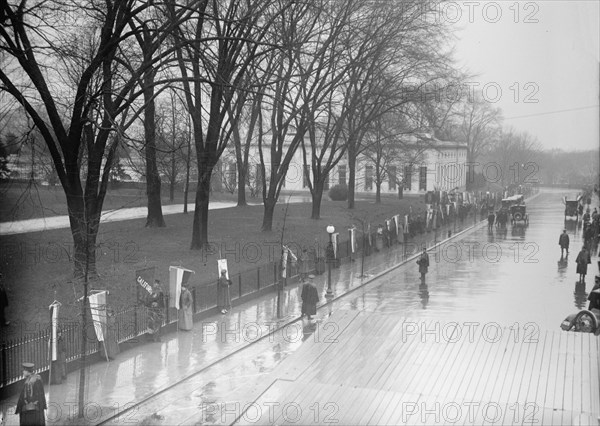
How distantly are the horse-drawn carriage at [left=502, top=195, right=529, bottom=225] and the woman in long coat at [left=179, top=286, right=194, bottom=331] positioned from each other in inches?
701

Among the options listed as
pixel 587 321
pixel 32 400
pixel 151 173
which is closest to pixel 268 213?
pixel 151 173

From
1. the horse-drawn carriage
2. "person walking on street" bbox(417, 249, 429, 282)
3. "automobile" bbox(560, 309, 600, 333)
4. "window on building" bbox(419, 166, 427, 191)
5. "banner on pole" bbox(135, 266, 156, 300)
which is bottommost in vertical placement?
"person walking on street" bbox(417, 249, 429, 282)

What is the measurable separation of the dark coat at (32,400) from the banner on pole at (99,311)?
9.33 ft

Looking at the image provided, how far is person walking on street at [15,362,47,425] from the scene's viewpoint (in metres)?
9.52

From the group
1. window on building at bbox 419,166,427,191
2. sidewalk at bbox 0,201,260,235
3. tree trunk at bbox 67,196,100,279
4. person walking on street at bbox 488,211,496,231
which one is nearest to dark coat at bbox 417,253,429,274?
sidewalk at bbox 0,201,260,235

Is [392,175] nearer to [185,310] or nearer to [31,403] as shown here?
[185,310]

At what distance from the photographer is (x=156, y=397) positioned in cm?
1134

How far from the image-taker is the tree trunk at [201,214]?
2161cm

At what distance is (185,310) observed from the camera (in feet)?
50.8

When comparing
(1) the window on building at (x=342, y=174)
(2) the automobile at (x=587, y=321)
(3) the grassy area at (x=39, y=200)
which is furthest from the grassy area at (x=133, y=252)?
(2) the automobile at (x=587, y=321)

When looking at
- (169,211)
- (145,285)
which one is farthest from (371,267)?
(145,285)

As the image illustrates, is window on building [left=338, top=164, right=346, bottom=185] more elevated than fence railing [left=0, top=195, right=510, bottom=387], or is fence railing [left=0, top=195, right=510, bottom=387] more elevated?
window on building [left=338, top=164, right=346, bottom=185]

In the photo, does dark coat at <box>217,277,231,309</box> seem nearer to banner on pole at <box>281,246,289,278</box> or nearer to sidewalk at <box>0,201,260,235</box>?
banner on pole at <box>281,246,289,278</box>

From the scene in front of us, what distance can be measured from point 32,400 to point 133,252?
10.5m
